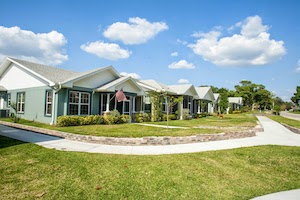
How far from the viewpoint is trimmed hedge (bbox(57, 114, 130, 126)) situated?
1269 centimetres

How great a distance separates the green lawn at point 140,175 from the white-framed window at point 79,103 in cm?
737

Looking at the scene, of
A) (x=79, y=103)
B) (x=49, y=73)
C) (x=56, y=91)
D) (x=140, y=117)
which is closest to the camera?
(x=56, y=91)

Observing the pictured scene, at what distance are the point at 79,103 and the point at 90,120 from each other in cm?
180

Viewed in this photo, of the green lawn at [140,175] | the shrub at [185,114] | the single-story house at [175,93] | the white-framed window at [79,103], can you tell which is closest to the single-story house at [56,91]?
the white-framed window at [79,103]

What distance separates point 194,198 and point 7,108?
21.9 metres

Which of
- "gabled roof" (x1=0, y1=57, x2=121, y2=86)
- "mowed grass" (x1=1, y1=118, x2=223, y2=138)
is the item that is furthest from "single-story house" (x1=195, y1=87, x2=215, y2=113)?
"mowed grass" (x1=1, y1=118, x2=223, y2=138)

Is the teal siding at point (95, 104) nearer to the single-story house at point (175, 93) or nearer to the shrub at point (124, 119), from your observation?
the shrub at point (124, 119)

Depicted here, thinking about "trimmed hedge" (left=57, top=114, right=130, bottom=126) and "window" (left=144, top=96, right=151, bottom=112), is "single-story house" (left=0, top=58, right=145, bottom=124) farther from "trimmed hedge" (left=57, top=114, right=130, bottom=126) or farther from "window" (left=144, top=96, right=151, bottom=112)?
"window" (left=144, top=96, right=151, bottom=112)

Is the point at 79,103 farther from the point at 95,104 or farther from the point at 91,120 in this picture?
the point at 91,120

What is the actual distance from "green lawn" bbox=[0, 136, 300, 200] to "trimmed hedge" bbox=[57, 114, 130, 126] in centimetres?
556

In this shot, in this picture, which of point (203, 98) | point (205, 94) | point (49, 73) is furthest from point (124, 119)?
point (205, 94)

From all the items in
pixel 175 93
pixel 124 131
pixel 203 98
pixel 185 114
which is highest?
pixel 175 93

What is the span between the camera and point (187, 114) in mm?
25031

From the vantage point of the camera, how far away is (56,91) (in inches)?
532
